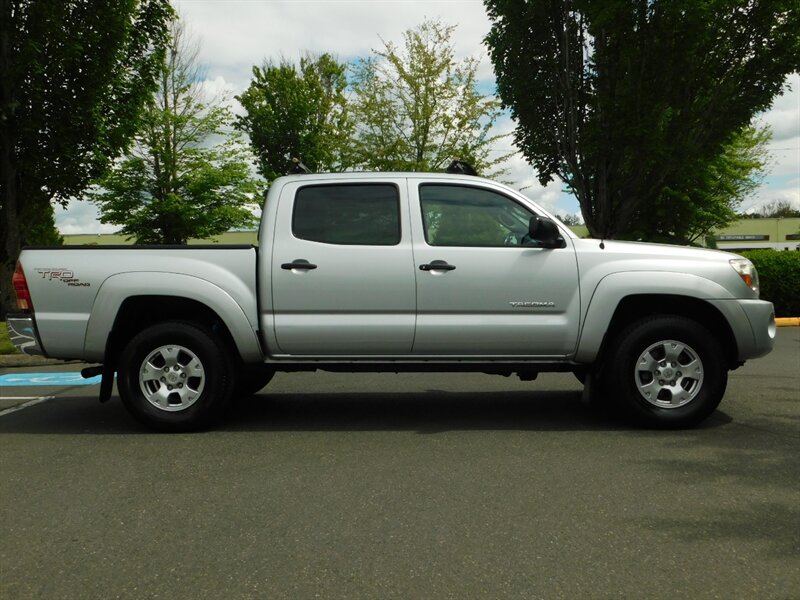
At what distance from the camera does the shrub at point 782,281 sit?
16547 millimetres

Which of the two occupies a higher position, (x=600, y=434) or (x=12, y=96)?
(x=12, y=96)

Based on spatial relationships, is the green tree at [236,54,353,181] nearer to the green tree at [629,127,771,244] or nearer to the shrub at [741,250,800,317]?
the green tree at [629,127,771,244]

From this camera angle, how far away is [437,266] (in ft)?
19.5

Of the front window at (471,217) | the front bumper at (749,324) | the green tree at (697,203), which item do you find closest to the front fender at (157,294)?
the front window at (471,217)

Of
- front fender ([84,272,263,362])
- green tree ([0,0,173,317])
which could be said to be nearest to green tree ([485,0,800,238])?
green tree ([0,0,173,317])

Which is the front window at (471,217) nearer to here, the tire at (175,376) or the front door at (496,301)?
the front door at (496,301)

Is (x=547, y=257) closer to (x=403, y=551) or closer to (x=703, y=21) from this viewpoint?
(x=403, y=551)

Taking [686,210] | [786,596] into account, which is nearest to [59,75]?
[786,596]

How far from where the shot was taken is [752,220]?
3174 inches

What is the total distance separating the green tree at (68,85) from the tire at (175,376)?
41.5 ft

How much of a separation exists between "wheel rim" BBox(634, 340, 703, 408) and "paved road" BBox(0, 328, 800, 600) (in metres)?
0.33

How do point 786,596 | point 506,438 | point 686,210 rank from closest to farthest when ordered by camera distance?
point 786,596 → point 506,438 → point 686,210

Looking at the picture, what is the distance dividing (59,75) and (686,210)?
23.1m

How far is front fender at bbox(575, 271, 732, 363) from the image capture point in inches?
A: 233
